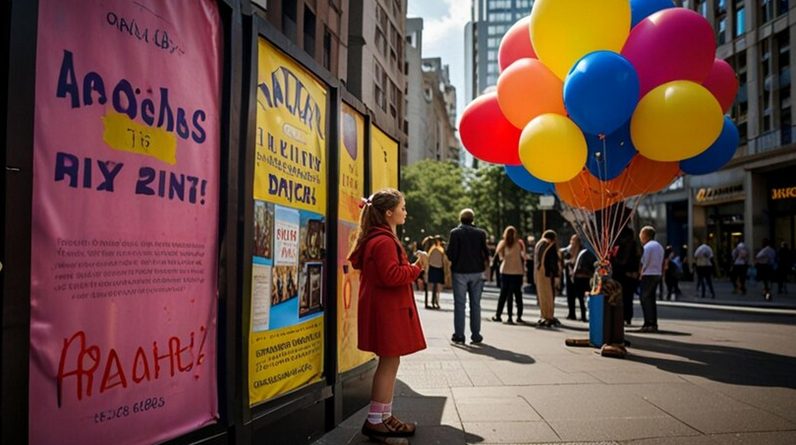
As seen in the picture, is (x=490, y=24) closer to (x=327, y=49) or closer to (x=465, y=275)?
(x=327, y=49)

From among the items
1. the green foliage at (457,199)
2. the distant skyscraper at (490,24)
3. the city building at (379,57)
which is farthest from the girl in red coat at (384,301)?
the distant skyscraper at (490,24)

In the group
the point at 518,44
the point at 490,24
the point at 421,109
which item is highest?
the point at 490,24

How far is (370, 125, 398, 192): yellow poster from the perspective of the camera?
227 inches

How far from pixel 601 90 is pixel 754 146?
26.3 meters

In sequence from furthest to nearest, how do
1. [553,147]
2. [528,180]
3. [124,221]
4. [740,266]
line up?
[740,266] → [528,180] → [553,147] → [124,221]

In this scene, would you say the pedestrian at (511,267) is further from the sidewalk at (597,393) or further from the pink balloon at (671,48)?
the pink balloon at (671,48)

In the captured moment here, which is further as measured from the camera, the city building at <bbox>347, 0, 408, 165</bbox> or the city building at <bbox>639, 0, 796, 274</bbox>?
the city building at <bbox>347, 0, 408, 165</bbox>

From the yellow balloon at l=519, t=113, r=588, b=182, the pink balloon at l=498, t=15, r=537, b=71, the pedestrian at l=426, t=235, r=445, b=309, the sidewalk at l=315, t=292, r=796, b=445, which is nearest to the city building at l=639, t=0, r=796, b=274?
the pedestrian at l=426, t=235, r=445, b=309

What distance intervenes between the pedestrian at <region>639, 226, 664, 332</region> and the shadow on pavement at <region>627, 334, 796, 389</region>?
1.40m

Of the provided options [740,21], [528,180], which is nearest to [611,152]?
[528,180]

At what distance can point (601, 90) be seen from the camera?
254 inches

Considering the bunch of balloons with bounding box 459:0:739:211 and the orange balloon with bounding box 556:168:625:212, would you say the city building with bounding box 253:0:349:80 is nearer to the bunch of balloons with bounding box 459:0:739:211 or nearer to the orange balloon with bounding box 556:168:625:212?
the orange balloon with bounding box 556:168:625:212

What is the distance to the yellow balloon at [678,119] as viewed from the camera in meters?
6.54

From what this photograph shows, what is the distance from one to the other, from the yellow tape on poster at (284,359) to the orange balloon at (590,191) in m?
4.92
